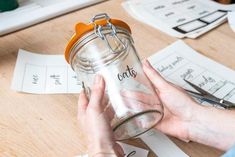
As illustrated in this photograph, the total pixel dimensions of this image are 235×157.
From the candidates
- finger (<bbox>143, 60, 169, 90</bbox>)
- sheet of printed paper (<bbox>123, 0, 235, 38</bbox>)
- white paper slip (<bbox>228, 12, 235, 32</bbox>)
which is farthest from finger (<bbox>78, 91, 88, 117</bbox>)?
white paper slip (<bbox>228, 12, 235, 32</bbox>)

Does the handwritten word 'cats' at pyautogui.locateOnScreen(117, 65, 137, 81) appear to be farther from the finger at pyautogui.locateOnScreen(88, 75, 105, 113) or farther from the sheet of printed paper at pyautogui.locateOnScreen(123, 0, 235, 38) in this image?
the sheet of printed paper at pyautogui.locateOnScreen(123, 0, 235, 38)

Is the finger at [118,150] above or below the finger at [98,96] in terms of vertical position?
below

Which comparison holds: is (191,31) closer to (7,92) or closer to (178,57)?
(178,57)

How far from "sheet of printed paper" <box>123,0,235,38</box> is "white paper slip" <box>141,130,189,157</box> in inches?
12.8

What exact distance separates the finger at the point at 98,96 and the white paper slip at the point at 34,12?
43 centimetres

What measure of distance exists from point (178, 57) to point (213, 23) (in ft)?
0.60

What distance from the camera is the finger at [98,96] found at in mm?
521

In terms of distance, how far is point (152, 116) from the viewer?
54 cm

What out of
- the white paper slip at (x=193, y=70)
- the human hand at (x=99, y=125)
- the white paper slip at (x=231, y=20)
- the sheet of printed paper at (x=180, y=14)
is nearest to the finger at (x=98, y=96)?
the human hand at (x=99, y=125)

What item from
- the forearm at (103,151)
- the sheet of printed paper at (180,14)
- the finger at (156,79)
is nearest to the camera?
the forearm at (103,151)

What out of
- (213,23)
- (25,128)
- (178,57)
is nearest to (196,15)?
(213,23)

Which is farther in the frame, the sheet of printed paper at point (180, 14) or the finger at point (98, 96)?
the sheet of printed paper at point (180, 14)

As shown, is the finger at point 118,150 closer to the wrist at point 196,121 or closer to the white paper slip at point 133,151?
the white paper slip at point 133,151

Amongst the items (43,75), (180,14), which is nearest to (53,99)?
(43,75)
